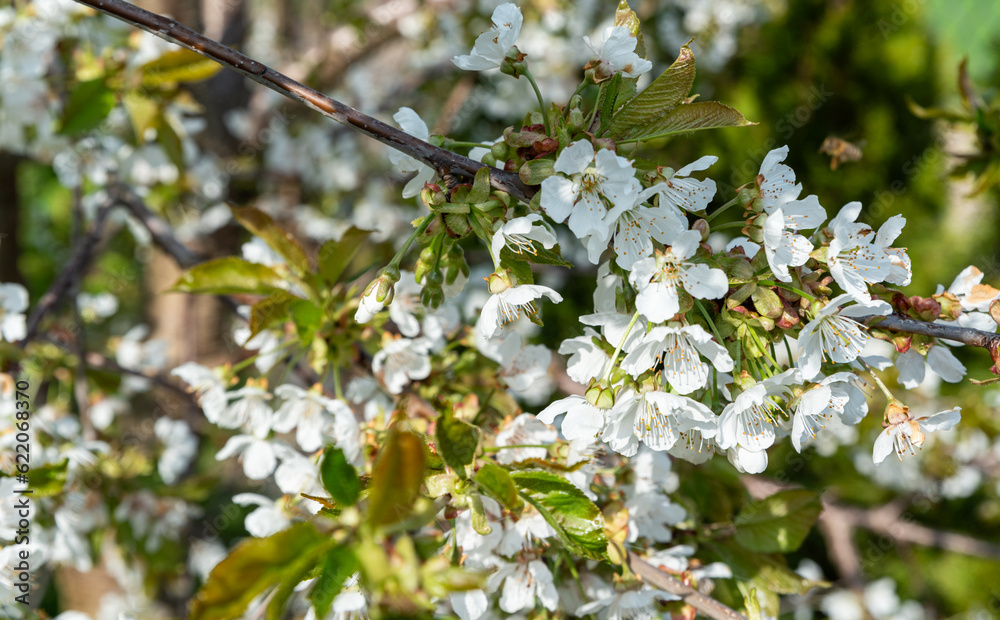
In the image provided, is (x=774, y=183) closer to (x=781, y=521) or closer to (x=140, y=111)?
(x=781, y=521)

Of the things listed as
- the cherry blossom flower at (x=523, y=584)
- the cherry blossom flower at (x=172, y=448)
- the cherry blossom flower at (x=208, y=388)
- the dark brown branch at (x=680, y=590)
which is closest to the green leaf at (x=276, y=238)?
the cherry blossom flower at (x=208, y=388)

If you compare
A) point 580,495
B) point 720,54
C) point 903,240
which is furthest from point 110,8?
point 903,240

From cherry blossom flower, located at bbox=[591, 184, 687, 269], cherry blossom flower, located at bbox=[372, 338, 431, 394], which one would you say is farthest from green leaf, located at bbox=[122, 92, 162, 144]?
cherry blossom flower, located at bbox=[591, 184, 687, 269]

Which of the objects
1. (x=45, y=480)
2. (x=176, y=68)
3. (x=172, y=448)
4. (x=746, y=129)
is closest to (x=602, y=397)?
(x=45, y=480)

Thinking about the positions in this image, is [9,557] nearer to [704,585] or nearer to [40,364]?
[40,364]

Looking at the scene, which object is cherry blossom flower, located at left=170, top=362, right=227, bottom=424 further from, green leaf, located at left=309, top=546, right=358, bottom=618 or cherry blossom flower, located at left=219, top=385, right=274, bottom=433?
green leaf, located at left=309, top=546, right=358, bottom=618

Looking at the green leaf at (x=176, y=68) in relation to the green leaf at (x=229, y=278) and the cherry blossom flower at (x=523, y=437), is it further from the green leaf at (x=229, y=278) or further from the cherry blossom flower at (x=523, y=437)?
the cherry blossom flower at (x=523, y=437)
